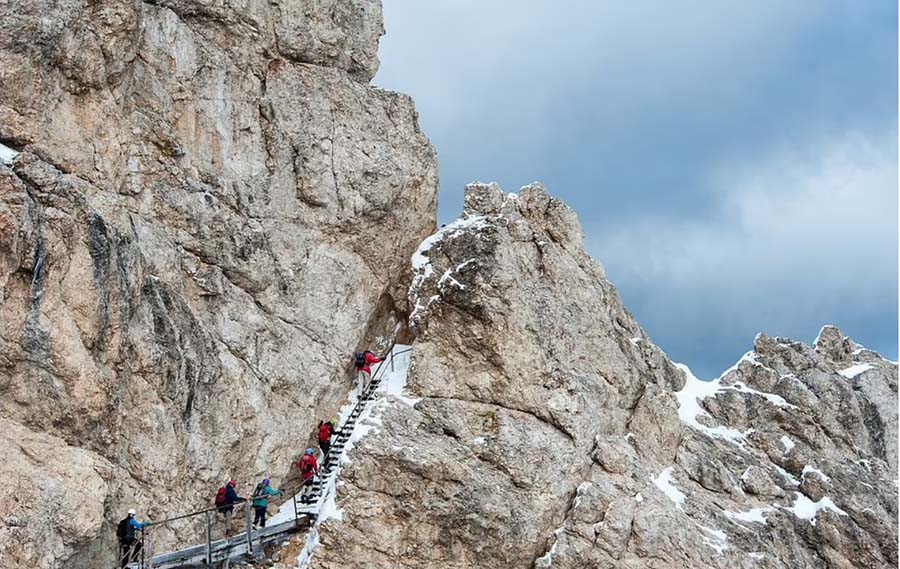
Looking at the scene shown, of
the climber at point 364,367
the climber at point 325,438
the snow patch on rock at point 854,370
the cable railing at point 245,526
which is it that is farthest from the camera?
the snow patch on rock at point 854,370

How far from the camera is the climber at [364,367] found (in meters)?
31.3

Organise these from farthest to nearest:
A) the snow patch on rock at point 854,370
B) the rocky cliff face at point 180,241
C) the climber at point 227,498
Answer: the snow patch on rock at point 854,370
the climber at point 227,498
the rocky cliff face at point 180,241

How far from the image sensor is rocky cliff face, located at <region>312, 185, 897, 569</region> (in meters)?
26.4

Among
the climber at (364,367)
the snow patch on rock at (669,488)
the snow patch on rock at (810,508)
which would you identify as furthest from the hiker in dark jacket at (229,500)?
the snow patch on rock at (810,508)

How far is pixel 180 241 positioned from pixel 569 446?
14.8 meters

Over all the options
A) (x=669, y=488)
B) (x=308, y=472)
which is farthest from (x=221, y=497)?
(x=669, y=488)

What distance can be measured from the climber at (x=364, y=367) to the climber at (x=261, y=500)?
6.28 meters

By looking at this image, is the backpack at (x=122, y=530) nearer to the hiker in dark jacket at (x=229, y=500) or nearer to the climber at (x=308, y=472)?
the hiker in dark jacket at (x=229, y=500)

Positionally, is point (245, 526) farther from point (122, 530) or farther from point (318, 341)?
point (318, 341)

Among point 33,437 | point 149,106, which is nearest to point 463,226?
point 149,106

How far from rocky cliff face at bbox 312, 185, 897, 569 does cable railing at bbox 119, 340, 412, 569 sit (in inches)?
61.3

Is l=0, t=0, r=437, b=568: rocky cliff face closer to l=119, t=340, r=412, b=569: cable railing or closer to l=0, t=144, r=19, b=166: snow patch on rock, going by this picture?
l=0, t=144, r=19, b=166: snow patch on rock

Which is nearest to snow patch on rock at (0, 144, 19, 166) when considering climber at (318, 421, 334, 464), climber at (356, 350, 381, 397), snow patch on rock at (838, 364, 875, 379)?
climber at (318, 421, 334, 464)

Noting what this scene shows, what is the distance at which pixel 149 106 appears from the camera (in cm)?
2841
